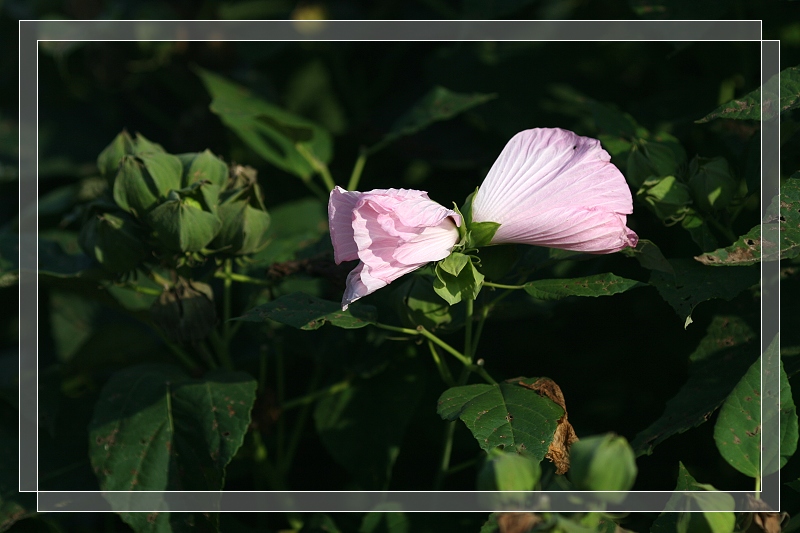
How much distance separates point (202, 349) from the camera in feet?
3.19

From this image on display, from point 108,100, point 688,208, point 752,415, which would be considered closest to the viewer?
point 752,415

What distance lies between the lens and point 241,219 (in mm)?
873

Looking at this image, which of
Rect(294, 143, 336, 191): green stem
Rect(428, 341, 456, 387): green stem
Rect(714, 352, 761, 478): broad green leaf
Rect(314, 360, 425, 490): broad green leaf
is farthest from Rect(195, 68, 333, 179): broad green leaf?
Rect(714, 352, 761, 478): broad green leaf

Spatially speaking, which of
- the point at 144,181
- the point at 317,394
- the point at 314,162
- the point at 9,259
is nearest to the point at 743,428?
the point at 317,394

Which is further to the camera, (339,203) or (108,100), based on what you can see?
(108,100)

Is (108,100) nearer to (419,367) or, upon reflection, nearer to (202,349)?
(202,349)

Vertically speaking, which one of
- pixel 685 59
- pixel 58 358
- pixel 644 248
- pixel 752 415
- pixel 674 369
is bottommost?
pixel 58 358

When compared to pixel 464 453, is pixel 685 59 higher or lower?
higher

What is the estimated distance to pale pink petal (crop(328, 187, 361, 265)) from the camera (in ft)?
2.21

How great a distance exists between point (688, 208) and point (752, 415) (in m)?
0.22

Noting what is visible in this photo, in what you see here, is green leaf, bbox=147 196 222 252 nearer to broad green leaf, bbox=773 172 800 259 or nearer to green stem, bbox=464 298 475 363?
green stem, bbox=464 298 475 363

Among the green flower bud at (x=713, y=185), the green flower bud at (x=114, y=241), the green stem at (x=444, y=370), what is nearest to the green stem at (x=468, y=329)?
the green stem at (x=444, y=370)

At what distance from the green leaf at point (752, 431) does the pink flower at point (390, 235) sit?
0.89 feet

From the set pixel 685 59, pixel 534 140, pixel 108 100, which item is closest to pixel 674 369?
pixel 534 140
